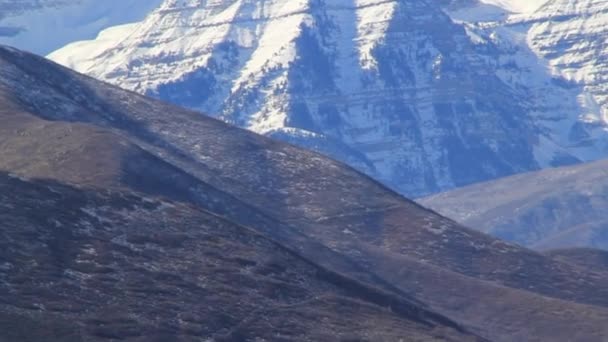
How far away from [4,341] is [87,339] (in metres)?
11.9

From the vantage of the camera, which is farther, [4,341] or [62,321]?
[62,321]

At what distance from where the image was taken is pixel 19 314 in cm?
19588

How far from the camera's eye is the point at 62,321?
19950cm

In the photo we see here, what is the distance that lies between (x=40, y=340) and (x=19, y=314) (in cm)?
587

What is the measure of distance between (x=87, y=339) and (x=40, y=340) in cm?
658

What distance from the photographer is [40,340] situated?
191 m

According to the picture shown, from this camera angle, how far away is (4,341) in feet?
610

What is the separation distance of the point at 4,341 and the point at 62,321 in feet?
45.9

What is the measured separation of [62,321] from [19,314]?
4.85m

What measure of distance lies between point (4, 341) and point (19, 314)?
33.2ft

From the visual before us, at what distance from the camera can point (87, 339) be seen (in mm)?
196500
